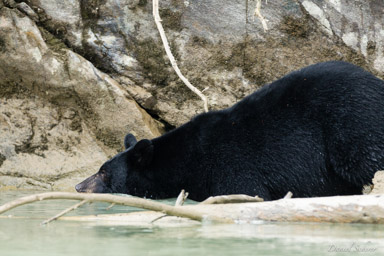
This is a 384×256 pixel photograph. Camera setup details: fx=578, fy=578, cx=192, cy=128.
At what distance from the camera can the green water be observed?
2.40 m

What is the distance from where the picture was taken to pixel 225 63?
770cm

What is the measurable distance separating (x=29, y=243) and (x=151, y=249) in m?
0.60

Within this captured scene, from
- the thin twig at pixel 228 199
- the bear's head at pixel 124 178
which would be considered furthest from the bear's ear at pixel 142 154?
the thin twig at pixel 228 199

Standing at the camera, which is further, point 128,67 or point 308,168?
point 128,67

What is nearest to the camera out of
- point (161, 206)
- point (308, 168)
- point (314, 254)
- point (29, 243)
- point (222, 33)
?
point (314, 254)

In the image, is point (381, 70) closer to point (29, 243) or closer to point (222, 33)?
point (222, 33)

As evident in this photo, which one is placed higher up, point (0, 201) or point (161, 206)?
point (161, 206)

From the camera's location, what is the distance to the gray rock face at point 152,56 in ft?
24.2

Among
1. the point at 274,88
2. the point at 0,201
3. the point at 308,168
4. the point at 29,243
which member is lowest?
the point at 0,201

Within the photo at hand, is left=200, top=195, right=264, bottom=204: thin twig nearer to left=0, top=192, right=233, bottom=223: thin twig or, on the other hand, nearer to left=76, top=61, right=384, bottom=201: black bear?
left=0, top=192, right=233, bottom=223: thin twig

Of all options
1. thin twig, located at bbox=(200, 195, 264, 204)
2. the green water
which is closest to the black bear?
thin twig, located at bbox=(200, 195, 264, 204)

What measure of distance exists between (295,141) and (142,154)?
145cm

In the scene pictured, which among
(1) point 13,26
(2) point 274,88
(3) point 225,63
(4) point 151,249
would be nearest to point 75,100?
(1) point 13,26

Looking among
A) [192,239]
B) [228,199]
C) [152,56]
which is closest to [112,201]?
[192,239]
